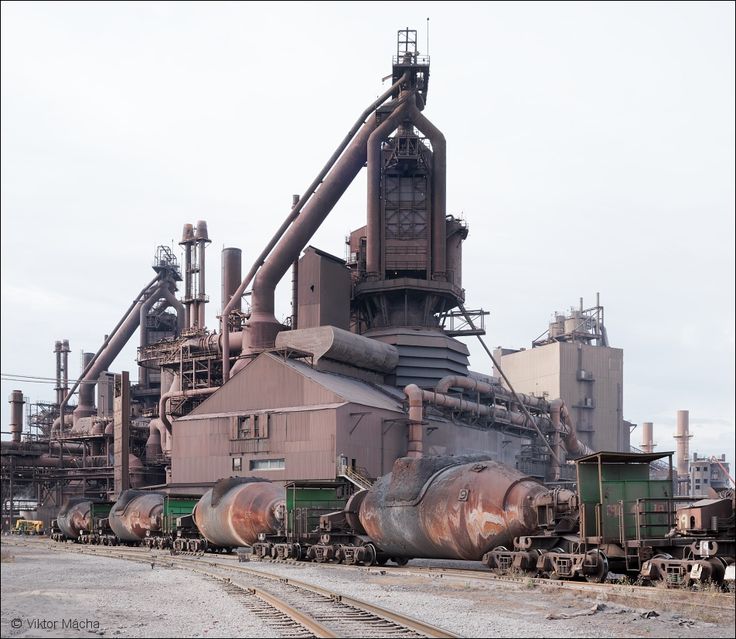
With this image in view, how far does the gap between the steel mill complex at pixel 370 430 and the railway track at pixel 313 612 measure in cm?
486

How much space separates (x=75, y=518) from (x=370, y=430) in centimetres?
1487

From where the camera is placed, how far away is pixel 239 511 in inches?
1188

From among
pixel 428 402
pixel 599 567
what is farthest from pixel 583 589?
pixel 428 402

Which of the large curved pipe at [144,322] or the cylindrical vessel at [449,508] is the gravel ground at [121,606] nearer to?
the cylindrical vessel at [449,508]

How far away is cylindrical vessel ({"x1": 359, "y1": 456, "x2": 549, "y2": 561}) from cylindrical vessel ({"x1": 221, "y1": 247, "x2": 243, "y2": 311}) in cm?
3510

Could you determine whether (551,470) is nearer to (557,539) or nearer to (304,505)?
(304,505)

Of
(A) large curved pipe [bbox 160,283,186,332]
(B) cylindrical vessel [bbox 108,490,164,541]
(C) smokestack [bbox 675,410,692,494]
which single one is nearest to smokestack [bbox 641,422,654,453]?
(C) smokestack [bbox 675,410,692,494]

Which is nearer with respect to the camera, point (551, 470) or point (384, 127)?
point (384, 127)

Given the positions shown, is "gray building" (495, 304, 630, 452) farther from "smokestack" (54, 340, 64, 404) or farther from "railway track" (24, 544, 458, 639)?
"railway track" (24, 544, 458, 639)

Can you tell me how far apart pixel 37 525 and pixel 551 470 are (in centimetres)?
3469

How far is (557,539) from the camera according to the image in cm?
1909

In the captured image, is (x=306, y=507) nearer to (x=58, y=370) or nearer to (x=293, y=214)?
(x=293, y=214)

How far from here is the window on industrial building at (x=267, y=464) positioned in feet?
145

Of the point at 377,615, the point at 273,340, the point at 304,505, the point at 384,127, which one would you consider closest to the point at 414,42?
the point at 384,127
